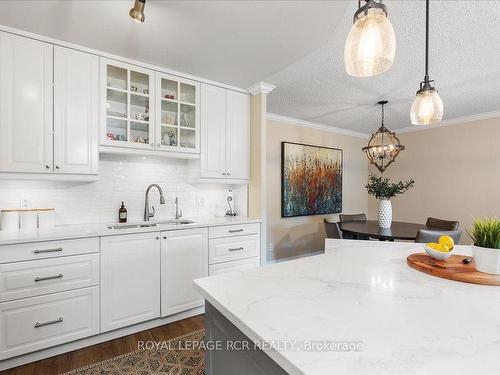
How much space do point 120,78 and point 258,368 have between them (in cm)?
253

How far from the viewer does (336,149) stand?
4992 mm

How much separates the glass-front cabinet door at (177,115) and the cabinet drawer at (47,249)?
3.39ft

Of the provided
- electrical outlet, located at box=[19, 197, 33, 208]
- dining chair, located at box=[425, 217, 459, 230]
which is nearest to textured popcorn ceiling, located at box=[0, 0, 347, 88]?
electrical outlet, located at box=[19, 197, 33, 208]

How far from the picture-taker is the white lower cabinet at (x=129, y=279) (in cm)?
207

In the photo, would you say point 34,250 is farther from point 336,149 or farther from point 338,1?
point 336,149

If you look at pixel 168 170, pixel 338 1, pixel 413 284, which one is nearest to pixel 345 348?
pixel 413 284

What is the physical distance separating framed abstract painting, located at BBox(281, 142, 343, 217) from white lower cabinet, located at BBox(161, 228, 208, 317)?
2.04m

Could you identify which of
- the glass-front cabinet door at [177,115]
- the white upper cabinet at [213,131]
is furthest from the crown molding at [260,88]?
the glass-front cabinet door at [177,115]

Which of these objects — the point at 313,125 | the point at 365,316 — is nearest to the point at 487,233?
the point at 365,316

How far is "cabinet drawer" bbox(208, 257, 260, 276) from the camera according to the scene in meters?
2.58

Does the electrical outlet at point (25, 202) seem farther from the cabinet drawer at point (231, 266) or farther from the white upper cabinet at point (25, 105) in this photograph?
the cabinet drawer at point (231, 266)

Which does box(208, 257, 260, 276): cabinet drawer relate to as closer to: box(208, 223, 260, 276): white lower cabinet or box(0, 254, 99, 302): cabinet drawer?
box(208, 223, 260, 276): white lower cabinet

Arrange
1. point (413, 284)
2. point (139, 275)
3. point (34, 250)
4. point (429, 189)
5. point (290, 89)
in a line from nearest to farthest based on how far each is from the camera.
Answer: point (413, 284) < point (34, 250) < point (139, 275) < point (290, 89) < point (429, 189)

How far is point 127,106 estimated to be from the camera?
239cm
